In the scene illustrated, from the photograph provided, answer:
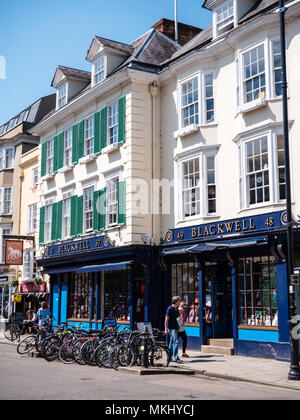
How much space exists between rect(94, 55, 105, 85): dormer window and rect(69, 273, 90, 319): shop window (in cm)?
874

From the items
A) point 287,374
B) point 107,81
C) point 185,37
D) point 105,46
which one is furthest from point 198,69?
point 287,374

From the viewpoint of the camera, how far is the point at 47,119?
2611cm

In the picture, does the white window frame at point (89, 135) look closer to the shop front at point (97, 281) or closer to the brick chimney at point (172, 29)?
the shop front at point (97, 281)

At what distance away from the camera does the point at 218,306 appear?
18.0m

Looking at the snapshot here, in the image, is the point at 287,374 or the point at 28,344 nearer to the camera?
the point at 287,374

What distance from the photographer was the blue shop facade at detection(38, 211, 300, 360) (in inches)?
598

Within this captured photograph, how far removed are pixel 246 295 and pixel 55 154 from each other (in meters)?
13.2

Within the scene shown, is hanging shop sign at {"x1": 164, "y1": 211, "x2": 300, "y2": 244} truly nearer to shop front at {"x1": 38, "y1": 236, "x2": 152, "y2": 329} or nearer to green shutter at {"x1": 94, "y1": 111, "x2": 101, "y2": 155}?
shop front at {"x1": 38, "y1": 236, "x2": 152, "y2": 329}

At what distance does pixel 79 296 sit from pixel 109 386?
1433cm

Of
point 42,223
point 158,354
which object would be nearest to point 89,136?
point 42,223

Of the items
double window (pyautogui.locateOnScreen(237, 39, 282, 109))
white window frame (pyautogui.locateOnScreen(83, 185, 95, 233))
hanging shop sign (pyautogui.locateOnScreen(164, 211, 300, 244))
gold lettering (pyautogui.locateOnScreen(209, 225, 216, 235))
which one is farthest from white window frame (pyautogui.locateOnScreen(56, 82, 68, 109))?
gold lettering (pyautogui.locateOnScreen(209, 225, 216, 235))

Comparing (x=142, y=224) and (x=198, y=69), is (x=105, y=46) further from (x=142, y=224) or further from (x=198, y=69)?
(x=142, y=224)

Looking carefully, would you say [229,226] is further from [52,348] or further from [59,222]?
[59,222]
